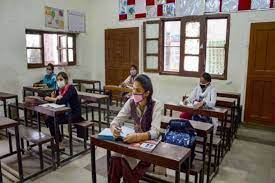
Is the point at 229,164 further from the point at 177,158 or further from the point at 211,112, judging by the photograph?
the point at 177,158

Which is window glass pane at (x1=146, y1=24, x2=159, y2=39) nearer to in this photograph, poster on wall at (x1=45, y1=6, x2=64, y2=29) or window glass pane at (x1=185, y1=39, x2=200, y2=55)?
window glass pane at (x1=185, y1=39, x2=200, y2=55)

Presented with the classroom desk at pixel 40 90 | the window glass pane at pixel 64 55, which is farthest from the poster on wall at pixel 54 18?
the classroom desk at pixel 40 90

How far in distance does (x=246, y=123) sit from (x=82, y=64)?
14.2 ft

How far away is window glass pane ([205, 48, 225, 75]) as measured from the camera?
4809mm

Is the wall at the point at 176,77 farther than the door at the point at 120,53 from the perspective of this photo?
No

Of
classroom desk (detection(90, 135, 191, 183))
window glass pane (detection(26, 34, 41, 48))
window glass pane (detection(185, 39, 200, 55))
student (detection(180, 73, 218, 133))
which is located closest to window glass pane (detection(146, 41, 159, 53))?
window glass pane (detection(185, 39, 200, 55))

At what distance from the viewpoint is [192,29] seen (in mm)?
5020

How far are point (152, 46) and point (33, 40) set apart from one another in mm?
2709

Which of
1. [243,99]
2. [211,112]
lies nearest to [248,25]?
[243,99]

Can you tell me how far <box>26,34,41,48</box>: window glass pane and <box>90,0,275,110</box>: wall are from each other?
4.98 ft

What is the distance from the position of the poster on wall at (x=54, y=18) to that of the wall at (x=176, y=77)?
948 millimetres

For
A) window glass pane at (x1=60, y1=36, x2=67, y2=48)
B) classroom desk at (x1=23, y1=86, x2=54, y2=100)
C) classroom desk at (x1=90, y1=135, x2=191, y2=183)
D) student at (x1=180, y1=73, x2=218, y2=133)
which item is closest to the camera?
classroom desk at (x1=90, y1=135, x2=191, y2=183)

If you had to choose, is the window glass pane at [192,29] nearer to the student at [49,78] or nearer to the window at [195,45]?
the window at [195,45]

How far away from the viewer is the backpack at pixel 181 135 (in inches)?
81.3
